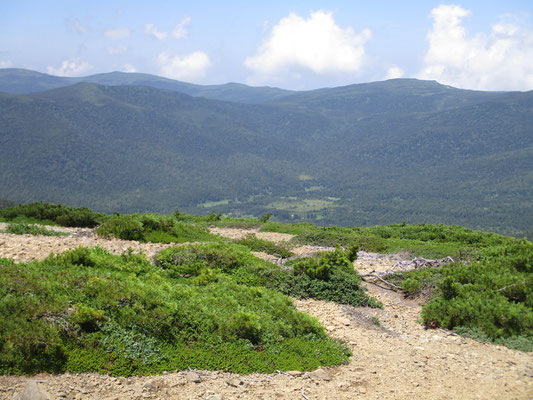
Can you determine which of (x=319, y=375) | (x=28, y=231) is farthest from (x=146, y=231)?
(x=319, y=375)

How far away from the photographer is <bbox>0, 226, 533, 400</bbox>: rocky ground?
5719 millimetres

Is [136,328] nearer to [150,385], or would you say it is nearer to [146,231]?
[150,385]

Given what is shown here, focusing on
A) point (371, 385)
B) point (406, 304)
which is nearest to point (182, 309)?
point (371, 385)

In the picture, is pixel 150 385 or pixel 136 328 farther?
pixel 136 328

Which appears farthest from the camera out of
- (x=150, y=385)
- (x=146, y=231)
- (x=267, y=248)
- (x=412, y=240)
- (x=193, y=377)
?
(x=412, y=240)

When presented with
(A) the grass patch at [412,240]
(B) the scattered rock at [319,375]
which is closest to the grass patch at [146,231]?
(A) the grass patch at [412,240]

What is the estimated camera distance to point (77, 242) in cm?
1361

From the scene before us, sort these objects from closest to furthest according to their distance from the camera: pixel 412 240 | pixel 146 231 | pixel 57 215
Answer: pixel 146 231 < pixel 412 240 < pixel 57 215

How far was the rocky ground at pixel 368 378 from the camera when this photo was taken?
5719 mm

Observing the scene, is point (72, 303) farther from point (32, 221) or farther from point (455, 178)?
point (455, 178)

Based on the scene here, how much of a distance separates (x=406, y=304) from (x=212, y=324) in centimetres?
573

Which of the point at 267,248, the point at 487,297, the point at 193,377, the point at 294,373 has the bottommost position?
the point at 267,248

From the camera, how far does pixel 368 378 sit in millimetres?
6793

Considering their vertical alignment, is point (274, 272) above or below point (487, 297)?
below
